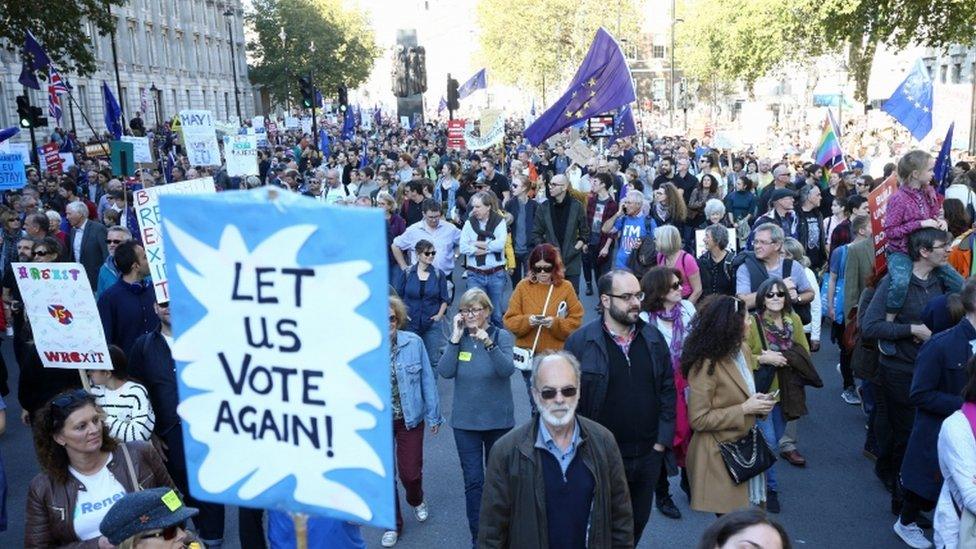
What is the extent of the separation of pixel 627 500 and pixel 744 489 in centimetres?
129

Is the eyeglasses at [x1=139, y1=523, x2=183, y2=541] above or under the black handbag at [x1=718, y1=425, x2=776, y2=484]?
above

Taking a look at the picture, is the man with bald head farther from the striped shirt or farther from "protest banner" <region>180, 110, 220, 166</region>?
"protest banner" <region>180, 110, 220, 166</region>

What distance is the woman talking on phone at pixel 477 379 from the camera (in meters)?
5.11

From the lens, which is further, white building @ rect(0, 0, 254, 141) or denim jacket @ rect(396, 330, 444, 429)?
white building @ rect(0, 0, 254, 141)

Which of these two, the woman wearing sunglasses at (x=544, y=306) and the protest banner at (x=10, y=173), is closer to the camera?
the woman wearing sunglasses at (x=544, y=306)

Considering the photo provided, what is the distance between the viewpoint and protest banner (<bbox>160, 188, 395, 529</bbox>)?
2.22 meters

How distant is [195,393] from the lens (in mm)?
2428

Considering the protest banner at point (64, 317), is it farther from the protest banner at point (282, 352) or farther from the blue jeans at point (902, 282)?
the blue jeans at point (902, 282)

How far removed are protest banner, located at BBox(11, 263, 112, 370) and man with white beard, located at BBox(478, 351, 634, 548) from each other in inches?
94.1

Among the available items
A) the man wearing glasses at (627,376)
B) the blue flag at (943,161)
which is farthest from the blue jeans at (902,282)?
the blue flag at (943,161)

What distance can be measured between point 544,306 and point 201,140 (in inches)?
460

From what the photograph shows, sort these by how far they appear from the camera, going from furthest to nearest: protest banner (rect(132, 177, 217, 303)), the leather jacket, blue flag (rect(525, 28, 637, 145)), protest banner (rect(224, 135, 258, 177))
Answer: protest banner (rect(224, 135, 258, 177)) → blue flag (rect(525, 28, 637, 145)) → protest banner (rect(132, 177, 217, 303)) → the leather jacket

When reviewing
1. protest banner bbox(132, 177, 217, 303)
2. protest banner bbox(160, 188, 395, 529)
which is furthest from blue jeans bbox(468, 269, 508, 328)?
protest banner bbox(160, 188, 395, 529)

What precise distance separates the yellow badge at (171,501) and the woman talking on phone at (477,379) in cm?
207
